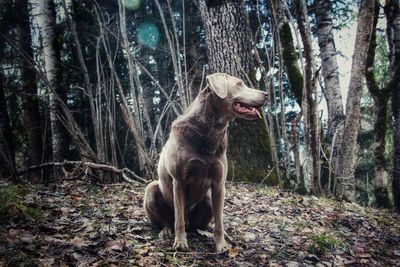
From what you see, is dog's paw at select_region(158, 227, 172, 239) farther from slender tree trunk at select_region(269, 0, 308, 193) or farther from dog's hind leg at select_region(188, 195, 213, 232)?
slender tree trunk at select_region(269, 0, 308, 193)

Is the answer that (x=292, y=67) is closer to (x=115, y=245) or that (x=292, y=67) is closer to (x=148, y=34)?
(x=115, y=245)

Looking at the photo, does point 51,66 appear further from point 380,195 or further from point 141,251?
point 380,195

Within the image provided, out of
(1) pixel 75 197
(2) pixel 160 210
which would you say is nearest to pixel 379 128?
(2) pixel 160 210

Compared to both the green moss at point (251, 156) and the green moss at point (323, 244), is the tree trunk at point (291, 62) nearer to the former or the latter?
the green moss at point (251, 156)

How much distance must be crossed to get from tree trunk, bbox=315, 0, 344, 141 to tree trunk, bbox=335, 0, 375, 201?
3.70 metres

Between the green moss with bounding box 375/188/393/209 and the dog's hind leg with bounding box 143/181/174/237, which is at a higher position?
the dog's hind leg with bounding box 143/181/174/237

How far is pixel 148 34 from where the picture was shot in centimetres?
1614

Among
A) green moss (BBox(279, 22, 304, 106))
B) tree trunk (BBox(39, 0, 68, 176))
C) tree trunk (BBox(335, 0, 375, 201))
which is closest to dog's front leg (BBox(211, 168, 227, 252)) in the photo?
tree trunk (BBox(335, 0, 375, 201))

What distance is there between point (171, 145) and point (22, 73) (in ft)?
34.6

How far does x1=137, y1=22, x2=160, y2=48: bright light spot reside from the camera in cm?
1563

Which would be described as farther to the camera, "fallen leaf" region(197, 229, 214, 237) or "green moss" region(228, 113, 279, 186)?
"green moss" region(228, 113, 279, 186)

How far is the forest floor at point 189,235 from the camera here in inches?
130

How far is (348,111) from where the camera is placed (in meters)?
6.45

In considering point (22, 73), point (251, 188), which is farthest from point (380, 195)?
point (22, 73)
